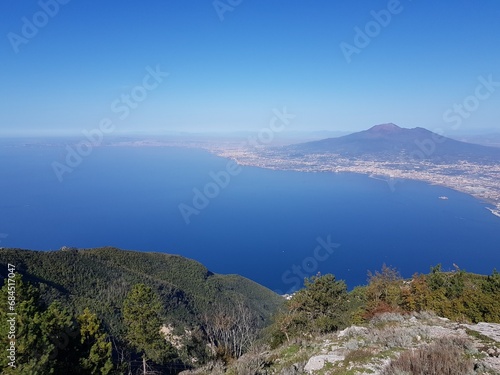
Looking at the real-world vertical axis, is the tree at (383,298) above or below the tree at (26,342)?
below

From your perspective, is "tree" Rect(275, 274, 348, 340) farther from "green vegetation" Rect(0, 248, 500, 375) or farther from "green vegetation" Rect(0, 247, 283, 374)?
"green vegetation" Rect(0, 247, 283, 374)

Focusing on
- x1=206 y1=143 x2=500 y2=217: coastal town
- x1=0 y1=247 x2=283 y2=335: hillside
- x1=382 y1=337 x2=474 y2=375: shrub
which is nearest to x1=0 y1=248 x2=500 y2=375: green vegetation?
x1=382 y1=337 x2=474 y2=375: shrub

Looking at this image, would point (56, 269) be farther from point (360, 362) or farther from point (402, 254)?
point (402, 254)

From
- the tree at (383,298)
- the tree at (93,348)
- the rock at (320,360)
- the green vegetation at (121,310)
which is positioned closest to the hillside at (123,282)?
the green vegetation at (121,310)

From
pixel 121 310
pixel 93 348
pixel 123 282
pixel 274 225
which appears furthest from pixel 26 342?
pixel 274 225

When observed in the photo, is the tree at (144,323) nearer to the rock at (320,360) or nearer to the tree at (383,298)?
the tree at (383,298)

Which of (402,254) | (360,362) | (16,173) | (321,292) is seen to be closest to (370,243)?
(402,254)
